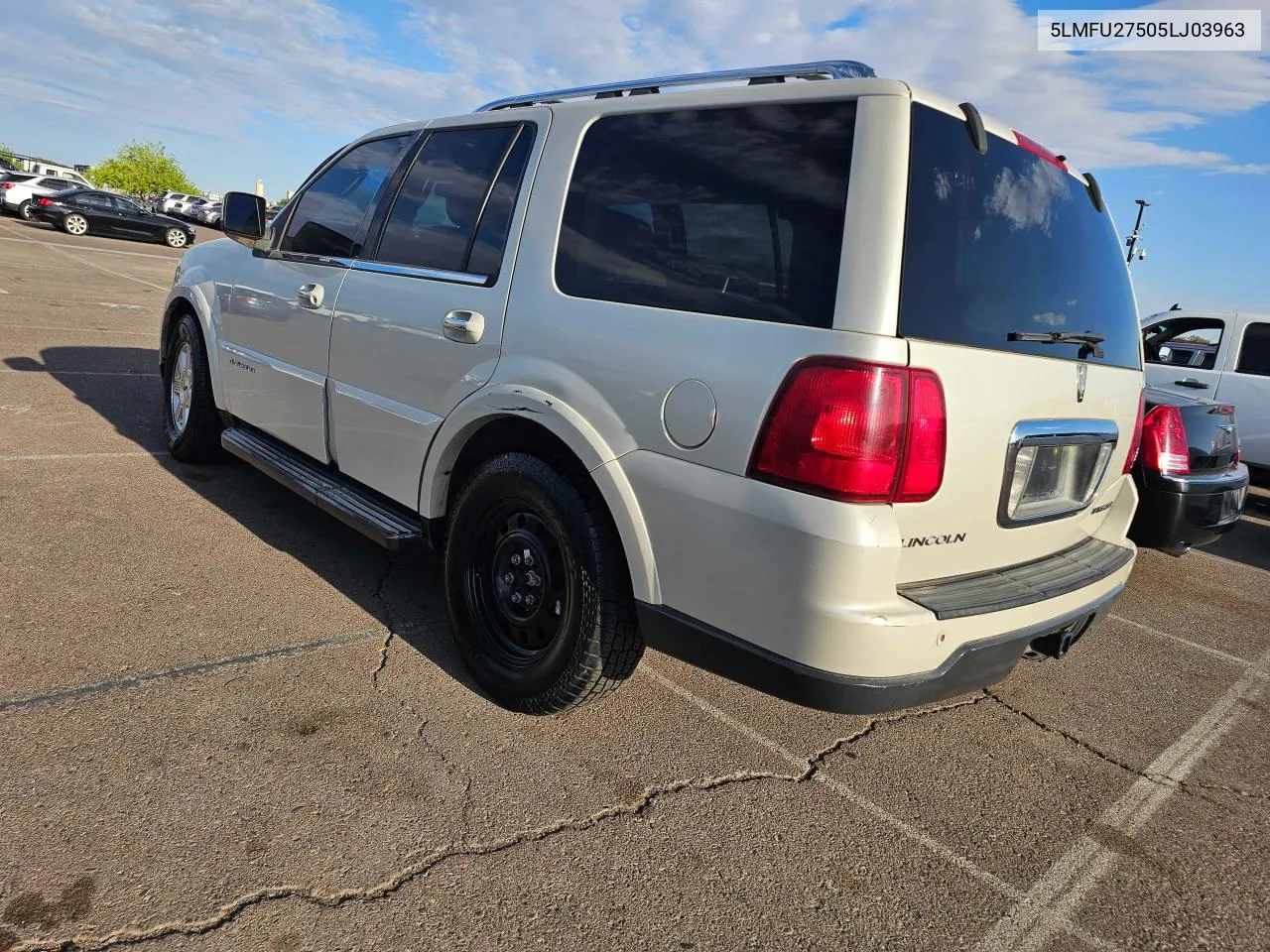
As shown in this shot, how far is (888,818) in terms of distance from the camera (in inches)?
104

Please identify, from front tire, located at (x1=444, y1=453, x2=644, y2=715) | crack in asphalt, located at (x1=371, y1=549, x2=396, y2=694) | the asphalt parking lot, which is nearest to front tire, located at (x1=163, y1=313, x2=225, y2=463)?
the asphalt parking lot

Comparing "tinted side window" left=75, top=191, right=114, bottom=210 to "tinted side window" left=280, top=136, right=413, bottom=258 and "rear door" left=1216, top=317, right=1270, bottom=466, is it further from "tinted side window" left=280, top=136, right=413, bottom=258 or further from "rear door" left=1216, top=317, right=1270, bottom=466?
"rear door" left=1216, top=317, right=1270, bottom=466

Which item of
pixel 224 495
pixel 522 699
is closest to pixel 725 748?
pixel 522 699

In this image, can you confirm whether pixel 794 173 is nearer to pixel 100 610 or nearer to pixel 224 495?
pixel 100 610

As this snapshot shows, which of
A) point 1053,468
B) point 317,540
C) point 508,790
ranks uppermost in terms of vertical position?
point 1053,468

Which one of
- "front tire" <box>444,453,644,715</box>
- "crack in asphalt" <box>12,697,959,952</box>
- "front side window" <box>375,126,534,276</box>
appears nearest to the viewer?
"crack in asphalt" <box>12,697,959,952</box>

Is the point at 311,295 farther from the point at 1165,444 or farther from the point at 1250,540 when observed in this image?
the point at 1250,540

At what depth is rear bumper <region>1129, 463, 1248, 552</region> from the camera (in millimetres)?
4727

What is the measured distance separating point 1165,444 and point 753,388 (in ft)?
12.3

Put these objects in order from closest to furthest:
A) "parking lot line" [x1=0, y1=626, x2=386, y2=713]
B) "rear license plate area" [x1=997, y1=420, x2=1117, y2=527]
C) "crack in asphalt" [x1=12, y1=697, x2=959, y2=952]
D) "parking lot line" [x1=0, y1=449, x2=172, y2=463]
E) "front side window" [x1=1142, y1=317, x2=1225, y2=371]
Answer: "crack in asphalt" [x1=12, y1=697, x2=959, y2=952], "rear license plate area" [x1=997, y1=420, x2=1117, y2=527], "parking lot line" [x1=0, y1=626, x2=386, y2=713], "parking lot line" [x1=0, y1=449, x2=172, y2=463], "front side window" [x1=1142, y1=317, x2=1225, y2=371]

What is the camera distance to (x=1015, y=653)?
7.91 ft

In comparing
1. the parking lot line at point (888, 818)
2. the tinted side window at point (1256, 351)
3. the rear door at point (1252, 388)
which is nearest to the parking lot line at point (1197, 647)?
the parking lot line at point (888, 818)

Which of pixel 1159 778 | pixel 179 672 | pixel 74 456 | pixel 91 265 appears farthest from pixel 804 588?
pixel 91 265

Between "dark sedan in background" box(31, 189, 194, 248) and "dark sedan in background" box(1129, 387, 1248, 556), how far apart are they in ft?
107
